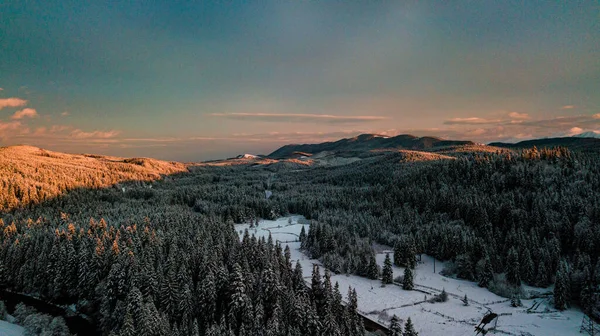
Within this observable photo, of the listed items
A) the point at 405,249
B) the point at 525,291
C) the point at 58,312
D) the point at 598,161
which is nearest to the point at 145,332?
the point at 58,312

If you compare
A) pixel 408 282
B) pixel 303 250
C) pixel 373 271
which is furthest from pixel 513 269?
pixel 303 250

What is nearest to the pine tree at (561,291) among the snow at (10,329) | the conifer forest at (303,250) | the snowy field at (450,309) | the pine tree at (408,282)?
the conifer forest at (303,250)

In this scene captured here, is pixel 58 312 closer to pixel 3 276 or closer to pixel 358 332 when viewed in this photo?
pixel 3 276

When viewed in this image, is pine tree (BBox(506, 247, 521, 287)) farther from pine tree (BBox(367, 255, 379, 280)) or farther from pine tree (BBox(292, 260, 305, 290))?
pine tree (BBox(292, 260, 305, 290))

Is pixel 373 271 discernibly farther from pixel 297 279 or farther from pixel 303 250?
pixel 297 279

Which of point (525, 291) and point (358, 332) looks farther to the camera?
point (525, 291)
